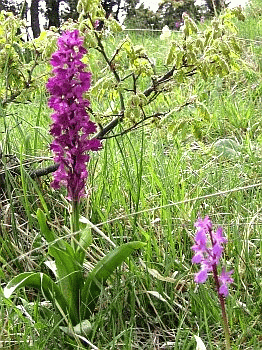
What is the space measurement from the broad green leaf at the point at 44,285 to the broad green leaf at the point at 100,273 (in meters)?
0.05

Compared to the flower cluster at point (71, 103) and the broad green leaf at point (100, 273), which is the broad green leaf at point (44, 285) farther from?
the flower cluster at point (71, 103)

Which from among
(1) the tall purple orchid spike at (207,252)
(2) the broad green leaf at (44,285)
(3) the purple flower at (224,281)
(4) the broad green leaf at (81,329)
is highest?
(1) the tall purple orchid spike at (207,252)

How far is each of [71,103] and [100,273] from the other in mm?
396

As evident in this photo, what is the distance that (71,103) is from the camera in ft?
3.81

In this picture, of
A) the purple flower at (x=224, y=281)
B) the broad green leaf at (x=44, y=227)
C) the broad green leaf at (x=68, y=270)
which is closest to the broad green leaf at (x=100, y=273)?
the broad green leaf at (x=68, y=270)

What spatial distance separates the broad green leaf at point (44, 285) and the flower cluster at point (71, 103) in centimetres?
20

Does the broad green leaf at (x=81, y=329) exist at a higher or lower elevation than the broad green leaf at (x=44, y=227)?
lower

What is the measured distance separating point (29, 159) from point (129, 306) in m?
0.74

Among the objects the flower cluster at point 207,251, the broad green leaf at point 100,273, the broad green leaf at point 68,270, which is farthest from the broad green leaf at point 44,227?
the flower cluster at point 207,251

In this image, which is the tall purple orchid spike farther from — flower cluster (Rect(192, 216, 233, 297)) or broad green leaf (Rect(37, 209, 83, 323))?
broad green leaf (Rect(37, 209, 83, 323))

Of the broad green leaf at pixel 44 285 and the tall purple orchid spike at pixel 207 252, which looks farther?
the broad green leaf at pixel 44 285

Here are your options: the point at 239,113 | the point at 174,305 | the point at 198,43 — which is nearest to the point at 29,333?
the point at 174,305

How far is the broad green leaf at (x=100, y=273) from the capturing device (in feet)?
3.82

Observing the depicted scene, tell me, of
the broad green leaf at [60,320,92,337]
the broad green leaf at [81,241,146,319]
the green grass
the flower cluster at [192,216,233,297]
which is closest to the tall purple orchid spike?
the flower cluster at [192,216,233,297]
